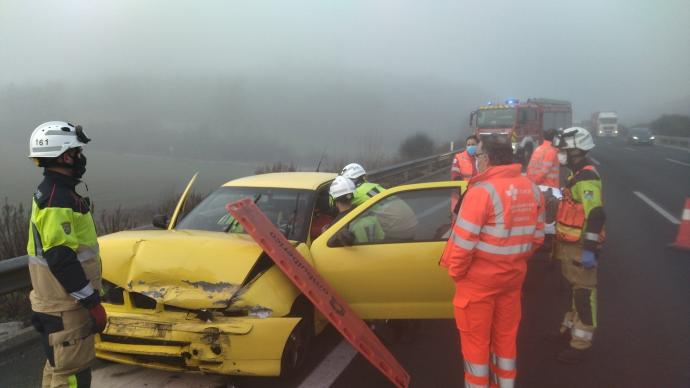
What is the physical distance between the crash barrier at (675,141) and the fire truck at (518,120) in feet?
65.9

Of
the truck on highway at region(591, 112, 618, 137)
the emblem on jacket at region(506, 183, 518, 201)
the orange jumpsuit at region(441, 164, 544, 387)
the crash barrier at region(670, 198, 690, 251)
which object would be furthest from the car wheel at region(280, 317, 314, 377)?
the truck on highway at region(591, 112, 618, 137)

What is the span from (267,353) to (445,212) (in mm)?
1953

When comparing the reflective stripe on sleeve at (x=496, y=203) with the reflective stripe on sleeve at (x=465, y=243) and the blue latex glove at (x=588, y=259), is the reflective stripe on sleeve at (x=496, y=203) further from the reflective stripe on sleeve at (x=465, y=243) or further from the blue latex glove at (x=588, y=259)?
the blue latex glove at (x=588, y=259)

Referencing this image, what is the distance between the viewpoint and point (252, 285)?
3375 millimetres

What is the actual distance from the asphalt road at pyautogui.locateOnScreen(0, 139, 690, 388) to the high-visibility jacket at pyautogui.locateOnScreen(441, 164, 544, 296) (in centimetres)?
116

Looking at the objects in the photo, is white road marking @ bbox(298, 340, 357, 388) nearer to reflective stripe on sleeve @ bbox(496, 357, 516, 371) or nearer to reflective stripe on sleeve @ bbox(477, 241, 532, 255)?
reflective stripe on sleeve @ bbox(496, 357, 516, 371)

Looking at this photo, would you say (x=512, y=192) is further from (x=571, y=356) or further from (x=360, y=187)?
(x=360, y=187)

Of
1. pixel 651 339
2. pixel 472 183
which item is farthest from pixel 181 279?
pixel 651 339

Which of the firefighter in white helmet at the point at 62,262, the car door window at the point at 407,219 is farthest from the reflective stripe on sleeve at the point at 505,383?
the firefighter in white helmet at the point at 62,262

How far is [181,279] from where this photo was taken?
3371 millimetres

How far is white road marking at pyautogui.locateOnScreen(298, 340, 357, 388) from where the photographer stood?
3592mm

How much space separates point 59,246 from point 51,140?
566 mm

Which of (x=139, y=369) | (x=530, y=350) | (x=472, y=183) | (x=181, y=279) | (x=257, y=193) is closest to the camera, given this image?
(x=472, y=183)

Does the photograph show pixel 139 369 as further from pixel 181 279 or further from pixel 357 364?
pixel 357 364
